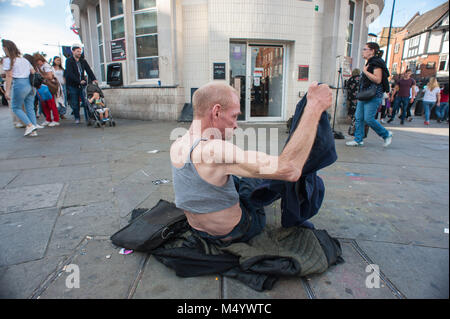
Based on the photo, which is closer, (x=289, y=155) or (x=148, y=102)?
(x=289, y=155)

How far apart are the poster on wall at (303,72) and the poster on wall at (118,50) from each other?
5870 millimetres

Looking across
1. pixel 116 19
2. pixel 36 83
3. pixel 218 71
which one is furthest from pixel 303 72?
pixel 36 83

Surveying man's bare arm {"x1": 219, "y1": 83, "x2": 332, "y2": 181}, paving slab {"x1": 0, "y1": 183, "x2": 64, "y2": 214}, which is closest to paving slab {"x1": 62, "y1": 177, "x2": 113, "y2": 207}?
paving slab {"x1": 0, "y1": 183, "x2": 64, "y2": 214}

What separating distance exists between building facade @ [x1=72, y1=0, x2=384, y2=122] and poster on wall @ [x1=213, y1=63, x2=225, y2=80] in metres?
0.03

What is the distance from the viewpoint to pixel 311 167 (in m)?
1.46

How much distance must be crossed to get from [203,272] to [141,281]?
1.23 feet

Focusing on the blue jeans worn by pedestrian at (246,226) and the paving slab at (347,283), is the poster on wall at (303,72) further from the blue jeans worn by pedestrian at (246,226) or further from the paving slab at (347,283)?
the paving slab at (347,283)

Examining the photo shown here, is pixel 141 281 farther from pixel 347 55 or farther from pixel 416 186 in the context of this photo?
pixel 347 55

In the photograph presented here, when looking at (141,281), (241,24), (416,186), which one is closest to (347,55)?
(241,24)

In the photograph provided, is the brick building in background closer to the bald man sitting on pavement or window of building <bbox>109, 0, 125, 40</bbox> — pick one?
the bald man sitting on pavement

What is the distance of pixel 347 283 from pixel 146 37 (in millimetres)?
9193

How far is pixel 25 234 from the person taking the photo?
83.0 inches

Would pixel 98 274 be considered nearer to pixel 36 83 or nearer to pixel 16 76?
pixel 16 76

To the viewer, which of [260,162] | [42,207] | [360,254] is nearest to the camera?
A: [260,162]
